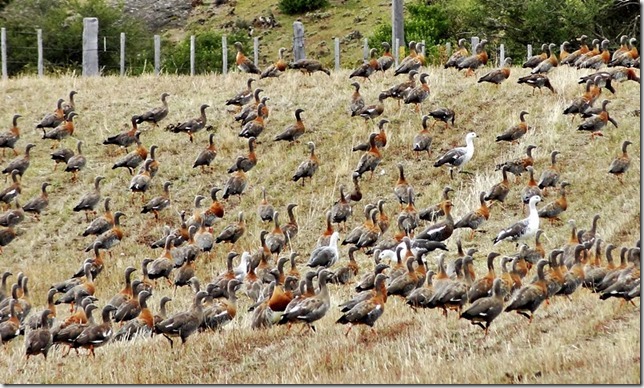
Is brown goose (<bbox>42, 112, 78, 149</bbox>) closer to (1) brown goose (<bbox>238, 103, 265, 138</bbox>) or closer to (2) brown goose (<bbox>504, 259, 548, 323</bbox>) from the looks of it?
(1) brown goose (<bbox>238, 103, 265, 138</bbox>)

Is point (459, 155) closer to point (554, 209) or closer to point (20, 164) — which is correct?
point (554, 209)

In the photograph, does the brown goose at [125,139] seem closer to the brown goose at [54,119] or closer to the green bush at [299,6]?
the brown goose at [54,119]

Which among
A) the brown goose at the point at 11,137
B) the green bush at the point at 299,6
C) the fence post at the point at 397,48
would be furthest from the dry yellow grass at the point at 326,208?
the green bush at the point at 299,6

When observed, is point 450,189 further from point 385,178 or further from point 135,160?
point 135,160

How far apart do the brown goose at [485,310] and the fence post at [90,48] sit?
25714 mm

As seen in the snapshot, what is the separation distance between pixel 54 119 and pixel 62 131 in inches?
25.0

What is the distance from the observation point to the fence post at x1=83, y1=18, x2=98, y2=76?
3922 centimetres

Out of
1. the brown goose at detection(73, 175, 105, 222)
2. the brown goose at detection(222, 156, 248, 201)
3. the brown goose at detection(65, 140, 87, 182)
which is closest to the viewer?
the brown goose at detection(222, 156, 248, 201)

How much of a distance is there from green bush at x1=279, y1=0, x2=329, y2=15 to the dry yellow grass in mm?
34432

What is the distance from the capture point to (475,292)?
680 inches

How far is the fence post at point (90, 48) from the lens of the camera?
39.2 m

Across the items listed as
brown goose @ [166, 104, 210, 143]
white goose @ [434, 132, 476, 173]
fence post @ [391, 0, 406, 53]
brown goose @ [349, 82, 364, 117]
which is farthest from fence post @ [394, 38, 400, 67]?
white goose @ [434, 132, 476, 173]

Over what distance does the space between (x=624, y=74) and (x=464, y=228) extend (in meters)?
7.48

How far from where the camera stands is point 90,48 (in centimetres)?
3941
